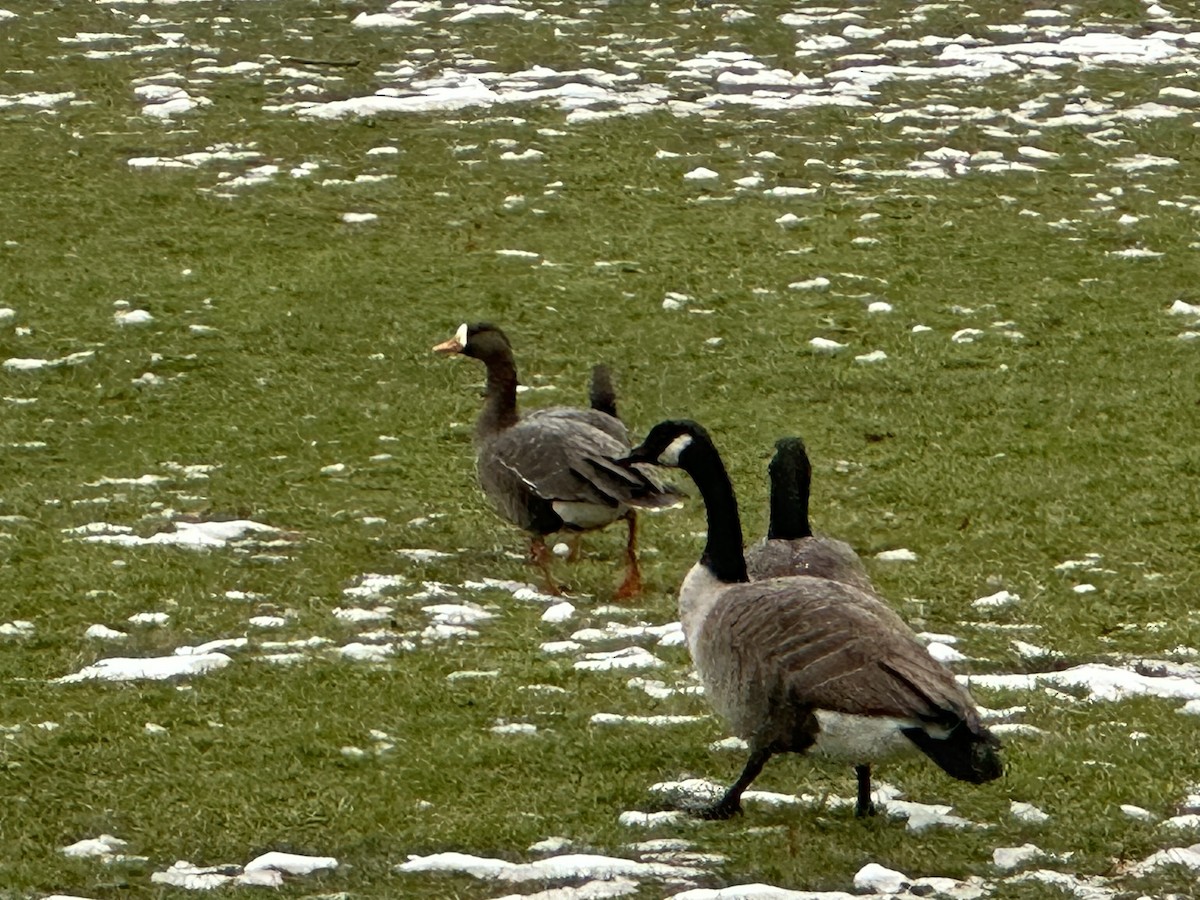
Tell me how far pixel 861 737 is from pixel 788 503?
8.85ft

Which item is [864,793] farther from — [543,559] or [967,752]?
[543,559]

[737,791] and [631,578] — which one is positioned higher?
[737,791]

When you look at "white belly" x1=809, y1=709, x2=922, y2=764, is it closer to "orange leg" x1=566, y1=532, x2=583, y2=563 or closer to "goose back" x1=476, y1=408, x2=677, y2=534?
"goose back" x1=476, y1=408, x2=677, y2=534

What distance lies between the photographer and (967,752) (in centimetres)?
663

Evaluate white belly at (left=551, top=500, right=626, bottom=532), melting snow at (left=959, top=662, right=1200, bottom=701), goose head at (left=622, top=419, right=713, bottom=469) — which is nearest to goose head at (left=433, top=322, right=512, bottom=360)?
white belly at (left=551, top=500, right=626, bottom=532)

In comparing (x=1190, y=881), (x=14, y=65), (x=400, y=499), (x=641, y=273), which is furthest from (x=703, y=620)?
(x=14, y=65)

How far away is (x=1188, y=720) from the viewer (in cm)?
843

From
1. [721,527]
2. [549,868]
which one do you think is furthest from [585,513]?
[549,868]

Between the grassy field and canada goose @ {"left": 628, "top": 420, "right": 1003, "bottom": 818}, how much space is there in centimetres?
42

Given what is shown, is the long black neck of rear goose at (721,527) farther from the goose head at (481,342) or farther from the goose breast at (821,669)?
the goose head at (481,342)

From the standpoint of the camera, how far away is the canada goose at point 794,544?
8.90 m

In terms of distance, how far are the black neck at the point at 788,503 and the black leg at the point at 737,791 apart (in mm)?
2243

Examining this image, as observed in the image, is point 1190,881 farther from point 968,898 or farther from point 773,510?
point 773,510

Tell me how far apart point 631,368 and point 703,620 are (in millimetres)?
6912
